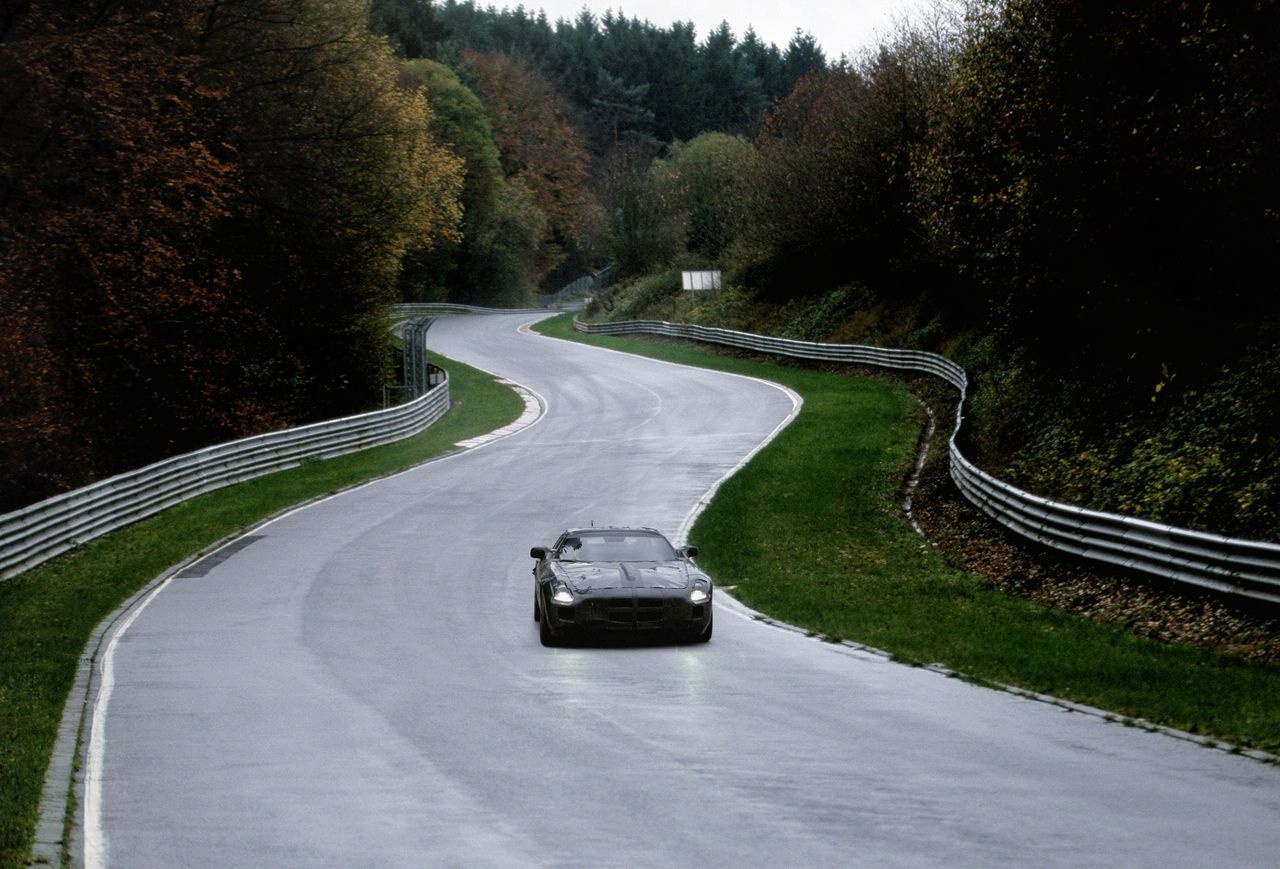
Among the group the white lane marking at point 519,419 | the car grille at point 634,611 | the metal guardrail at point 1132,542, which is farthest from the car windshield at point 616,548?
the white lane marking at point 519,419

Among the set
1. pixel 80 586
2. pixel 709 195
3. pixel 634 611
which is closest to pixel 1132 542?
pixel 634 611

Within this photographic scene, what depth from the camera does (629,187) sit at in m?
91.0

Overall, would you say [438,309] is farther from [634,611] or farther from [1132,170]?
[634,611]

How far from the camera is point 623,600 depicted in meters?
14.7

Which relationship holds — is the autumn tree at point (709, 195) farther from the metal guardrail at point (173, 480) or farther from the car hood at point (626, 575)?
the car hood at point (626, 575)

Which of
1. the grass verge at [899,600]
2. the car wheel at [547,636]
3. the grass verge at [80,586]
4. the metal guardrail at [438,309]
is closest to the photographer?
the grass verge at [80,586]

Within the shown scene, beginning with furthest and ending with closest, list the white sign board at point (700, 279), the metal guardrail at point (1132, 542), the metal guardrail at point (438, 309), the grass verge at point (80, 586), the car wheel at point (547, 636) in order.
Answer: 1. the metal guardrail at point (438, 309)
2. the white sign board at point (700, 279)
3. the car wheel at point (547, 636)
4. the metal guardrail at point (1132, 542)
5. the grass verge at point (80, 586)

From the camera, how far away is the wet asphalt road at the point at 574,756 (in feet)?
24.4

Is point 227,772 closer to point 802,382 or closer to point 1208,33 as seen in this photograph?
point 1208,33

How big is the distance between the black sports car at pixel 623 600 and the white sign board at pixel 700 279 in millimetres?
55317

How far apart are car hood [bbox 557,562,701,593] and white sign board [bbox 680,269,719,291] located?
181 feet

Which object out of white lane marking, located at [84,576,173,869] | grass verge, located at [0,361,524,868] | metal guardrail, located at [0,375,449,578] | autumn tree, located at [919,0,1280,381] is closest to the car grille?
white lane marking, located at [84,576,173,869]

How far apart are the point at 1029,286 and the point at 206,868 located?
23996 mm

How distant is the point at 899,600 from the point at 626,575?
4.70 m
